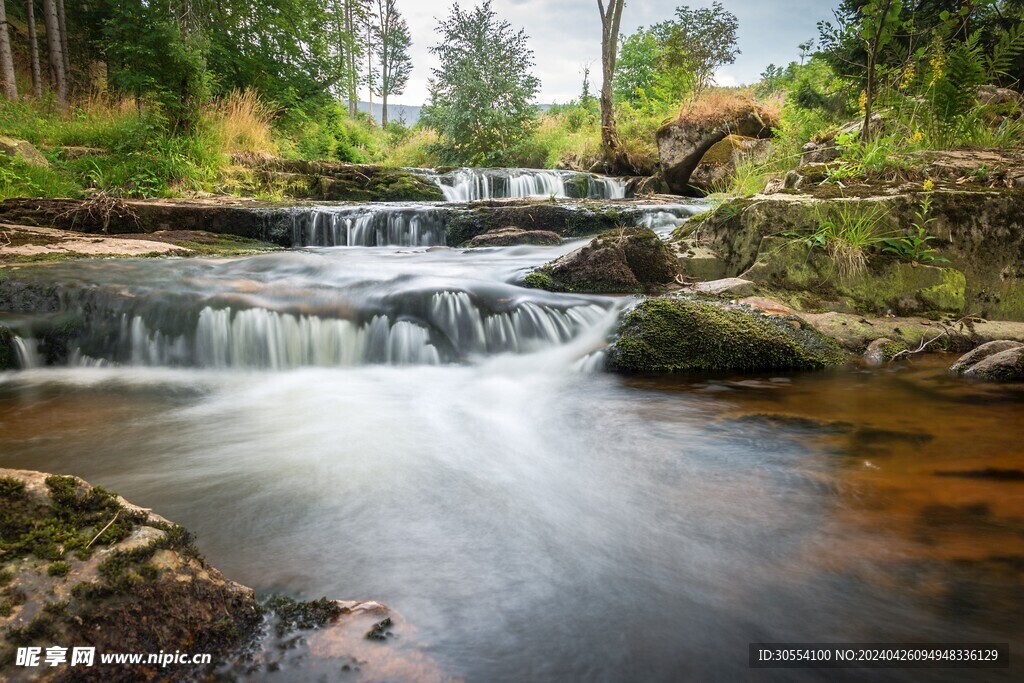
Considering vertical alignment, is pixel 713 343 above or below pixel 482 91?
below

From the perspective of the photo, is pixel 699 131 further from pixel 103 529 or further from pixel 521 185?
pixel 103 529

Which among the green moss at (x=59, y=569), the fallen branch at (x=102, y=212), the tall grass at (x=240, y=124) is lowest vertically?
the green moss at (x=59, y=569)

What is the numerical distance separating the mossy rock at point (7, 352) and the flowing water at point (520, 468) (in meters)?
0.11

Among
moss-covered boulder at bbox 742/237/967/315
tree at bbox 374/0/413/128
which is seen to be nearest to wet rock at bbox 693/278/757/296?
moss-covered boulder at bbox 742/237/967/315

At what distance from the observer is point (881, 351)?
4.43 meters

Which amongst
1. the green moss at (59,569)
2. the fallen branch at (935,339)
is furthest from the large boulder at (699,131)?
the green moss at (59,569)

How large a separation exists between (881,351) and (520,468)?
3.30 meters

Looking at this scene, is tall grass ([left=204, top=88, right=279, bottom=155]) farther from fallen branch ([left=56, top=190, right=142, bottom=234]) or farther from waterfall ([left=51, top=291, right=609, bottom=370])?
waterfall ([left=51, top=291, right=609, bottom=370])

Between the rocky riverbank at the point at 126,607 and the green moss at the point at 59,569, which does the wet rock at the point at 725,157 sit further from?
the green moss at the point at 59,569

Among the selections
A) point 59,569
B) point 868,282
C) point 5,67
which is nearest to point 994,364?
point 868,282

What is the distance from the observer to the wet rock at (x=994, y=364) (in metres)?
3.77

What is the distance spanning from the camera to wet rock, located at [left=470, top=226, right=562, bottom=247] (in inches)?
320

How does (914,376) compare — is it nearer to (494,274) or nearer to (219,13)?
(494,274)

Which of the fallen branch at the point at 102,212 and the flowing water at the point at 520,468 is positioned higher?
the fallen branch at the point at 102,212
